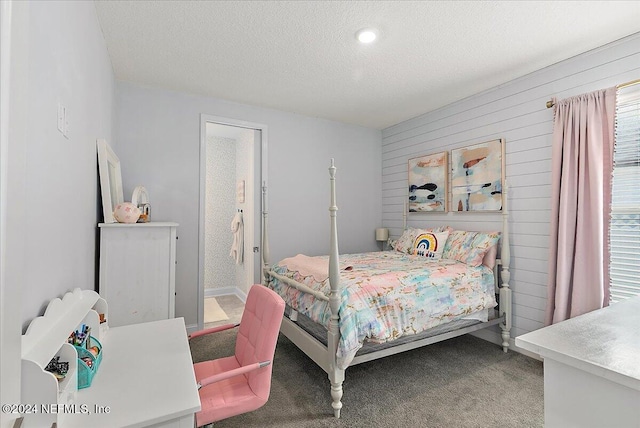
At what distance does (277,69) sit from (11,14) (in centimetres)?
241

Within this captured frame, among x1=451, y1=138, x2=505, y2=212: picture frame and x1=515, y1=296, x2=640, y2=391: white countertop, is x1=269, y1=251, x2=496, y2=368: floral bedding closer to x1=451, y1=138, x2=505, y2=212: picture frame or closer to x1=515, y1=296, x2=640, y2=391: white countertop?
x1=451, y1=138, x2=505, y2=212: picture frame

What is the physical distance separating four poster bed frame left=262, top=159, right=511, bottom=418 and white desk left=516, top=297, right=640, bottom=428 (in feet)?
4.01

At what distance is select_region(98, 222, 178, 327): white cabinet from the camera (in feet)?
7.27

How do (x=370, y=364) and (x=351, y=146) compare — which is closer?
(x=370, y=364)

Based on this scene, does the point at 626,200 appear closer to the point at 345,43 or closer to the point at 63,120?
the point at 345,43

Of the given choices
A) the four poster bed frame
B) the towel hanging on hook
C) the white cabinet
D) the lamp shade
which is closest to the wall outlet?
the white cabinet

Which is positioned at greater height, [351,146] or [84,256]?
[351,146]

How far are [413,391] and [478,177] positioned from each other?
2240mm

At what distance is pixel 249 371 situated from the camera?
4.77 ft

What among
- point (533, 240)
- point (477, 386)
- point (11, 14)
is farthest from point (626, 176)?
point (11, 14)

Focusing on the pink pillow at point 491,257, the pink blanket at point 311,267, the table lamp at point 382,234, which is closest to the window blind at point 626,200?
the pink pillow at point 491,257

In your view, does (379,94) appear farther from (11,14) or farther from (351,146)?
(11,14)

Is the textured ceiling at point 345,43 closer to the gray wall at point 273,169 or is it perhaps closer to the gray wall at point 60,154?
the gray wall at point 273,169

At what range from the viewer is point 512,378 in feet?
7.99
